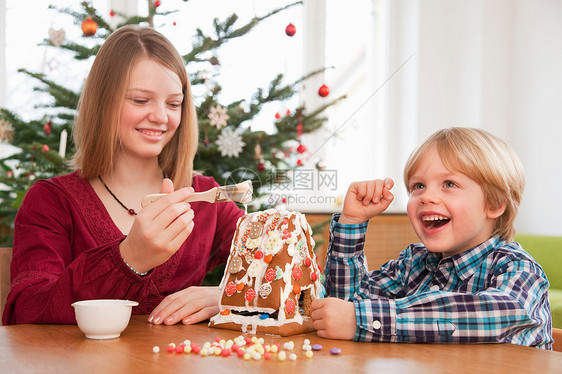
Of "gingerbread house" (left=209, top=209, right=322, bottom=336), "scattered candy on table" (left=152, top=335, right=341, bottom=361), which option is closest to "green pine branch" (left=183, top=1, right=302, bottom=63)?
"gingerbread house" (left=209, top=209, right=322, bottom=336)

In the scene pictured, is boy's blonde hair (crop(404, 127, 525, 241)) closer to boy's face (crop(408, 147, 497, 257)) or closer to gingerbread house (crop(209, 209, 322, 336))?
boy's face (crop(408, 147, 497, 257))

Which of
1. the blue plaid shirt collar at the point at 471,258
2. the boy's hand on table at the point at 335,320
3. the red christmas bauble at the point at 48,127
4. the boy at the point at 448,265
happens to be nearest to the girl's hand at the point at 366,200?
the boy at the point at 448,265

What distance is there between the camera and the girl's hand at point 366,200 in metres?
1.18

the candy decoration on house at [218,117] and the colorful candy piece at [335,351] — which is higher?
the candy decoration on house at [218,117]

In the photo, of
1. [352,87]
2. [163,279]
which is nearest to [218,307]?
[163,279]

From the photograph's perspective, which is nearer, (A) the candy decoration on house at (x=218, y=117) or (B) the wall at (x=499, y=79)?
(A) the candy decoration on house at (x=218, y=117)

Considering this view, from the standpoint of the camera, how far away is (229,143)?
2129 mm

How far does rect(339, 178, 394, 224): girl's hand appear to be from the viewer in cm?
118

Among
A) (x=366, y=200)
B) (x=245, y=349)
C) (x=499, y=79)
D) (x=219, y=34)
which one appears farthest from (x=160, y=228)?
(x=499, y=79)

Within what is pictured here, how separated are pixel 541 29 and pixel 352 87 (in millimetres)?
1355

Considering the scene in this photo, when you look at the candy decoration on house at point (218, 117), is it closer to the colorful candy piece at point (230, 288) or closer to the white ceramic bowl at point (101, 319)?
the colorful candy piece at point (230, 288)

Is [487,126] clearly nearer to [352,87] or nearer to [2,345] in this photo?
[352,87]

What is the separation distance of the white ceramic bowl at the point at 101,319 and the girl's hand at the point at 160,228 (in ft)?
0.40

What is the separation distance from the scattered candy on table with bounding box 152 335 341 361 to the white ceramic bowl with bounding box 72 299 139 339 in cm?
9
